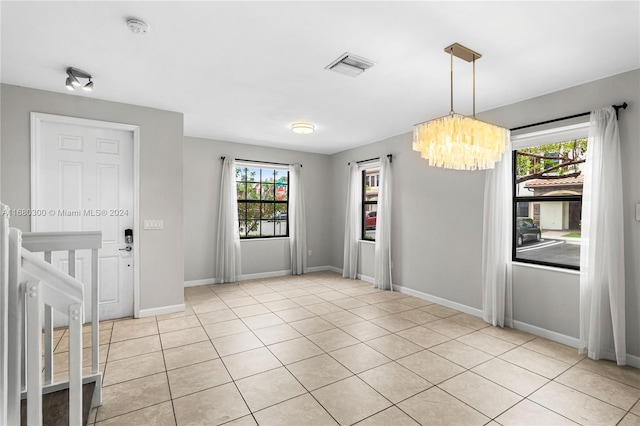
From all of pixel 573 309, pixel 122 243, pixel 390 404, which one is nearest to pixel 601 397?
pixel 573 309

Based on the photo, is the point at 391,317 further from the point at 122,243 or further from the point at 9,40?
the point at 9,40

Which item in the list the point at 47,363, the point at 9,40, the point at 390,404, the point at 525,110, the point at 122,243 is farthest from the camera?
the point at 122,243

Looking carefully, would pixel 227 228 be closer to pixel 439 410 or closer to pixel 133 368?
pixel 133 368

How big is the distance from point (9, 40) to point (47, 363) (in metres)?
2.40

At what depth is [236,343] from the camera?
3.25 meters

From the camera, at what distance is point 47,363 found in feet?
6.34

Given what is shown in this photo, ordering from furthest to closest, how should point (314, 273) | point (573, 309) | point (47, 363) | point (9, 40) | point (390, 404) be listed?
point (314, 273) < point (573, 309) < point (9, 40) < point (390, 404) < point (47, 363)

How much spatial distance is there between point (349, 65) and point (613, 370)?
348 centimetres

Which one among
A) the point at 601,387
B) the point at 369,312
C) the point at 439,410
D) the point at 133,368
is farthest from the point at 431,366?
the point at 133,368

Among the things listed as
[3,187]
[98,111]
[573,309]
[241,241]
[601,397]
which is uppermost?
[98,111]

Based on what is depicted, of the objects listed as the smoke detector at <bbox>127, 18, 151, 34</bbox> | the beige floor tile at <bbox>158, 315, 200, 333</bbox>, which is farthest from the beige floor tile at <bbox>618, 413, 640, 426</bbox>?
the smoke detector at <bbox>127, 18, 151, 34</bbox>

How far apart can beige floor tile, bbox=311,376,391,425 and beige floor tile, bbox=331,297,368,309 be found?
193 cm

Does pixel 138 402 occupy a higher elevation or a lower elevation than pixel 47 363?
lower

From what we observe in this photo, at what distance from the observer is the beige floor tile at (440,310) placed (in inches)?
164
